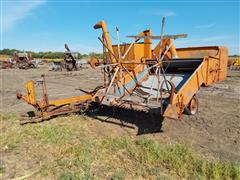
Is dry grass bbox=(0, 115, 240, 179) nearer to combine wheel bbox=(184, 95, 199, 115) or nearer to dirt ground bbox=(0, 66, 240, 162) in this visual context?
dirt ground bbox=(0, 66, 240, 162)

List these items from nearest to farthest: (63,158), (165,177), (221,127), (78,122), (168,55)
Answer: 1. (165,177)
2. (63,158)
3. (221,127)
4. (78,122)
5. (168,55)

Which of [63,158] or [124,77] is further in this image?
[124,77]

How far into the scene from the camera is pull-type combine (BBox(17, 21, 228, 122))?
484cm

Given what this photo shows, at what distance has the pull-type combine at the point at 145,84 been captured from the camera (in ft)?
15.9

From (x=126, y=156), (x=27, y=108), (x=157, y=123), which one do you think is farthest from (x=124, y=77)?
(x=27, y=108)

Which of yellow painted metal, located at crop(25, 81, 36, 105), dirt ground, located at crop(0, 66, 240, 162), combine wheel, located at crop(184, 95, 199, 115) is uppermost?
yellow painted metal, located at crop(25, 81, 36, 105)

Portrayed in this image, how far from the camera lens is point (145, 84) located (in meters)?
6.49

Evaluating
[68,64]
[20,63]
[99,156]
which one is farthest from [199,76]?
[20,63]

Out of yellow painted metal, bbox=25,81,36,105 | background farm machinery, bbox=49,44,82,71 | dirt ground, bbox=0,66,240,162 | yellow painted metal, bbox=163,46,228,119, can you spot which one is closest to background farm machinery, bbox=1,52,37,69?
background farm machinery, bbox=49,44,82,71

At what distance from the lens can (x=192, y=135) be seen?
4754mm

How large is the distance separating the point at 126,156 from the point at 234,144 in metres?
1.89

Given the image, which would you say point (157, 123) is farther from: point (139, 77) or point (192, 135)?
point (139, 77)

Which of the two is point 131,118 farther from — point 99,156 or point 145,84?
point 99,156

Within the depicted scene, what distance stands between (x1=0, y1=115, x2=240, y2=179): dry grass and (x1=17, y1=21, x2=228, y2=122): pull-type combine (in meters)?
0.65
